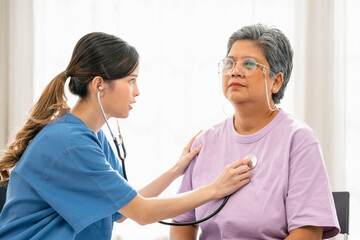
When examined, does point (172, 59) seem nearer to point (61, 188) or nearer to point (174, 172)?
point (174, 172)

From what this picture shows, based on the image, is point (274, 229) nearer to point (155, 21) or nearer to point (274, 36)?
point (274, 36)

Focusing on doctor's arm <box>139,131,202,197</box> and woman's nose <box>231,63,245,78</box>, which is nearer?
woman's nose <box>231,63,245,78</box>

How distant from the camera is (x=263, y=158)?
4.75 feet

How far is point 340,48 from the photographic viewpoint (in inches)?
106

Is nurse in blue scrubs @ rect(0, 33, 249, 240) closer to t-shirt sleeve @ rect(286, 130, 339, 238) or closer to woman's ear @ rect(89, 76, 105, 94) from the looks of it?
woman's ear @ rect(89, 76, 105, 94)

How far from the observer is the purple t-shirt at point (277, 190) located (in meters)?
1.32

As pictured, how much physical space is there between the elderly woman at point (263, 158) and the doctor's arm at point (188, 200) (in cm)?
4

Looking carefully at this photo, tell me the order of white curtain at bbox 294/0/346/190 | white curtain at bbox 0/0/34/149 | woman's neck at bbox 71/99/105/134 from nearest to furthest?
1. woman's neck at bbox 71/99/105/134
2. white curtain at bbox 294/0/346/190
3. white curtain at bbox 0/0/34/149

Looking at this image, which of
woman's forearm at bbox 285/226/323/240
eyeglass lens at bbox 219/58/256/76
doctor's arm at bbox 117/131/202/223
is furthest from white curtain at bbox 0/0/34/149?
woman's forearm at bbox 285/226/323/240

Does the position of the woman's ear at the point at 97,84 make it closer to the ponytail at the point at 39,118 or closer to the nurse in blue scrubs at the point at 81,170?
the nurse in blue scrubs at the point at 81,170

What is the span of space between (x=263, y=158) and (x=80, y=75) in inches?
26.5

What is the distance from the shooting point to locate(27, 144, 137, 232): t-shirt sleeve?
4.44 ft

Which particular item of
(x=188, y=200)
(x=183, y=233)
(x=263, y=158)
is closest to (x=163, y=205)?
(x=188, y=200)

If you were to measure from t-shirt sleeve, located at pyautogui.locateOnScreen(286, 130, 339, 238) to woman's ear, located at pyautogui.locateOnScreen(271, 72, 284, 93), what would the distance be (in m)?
0.23
